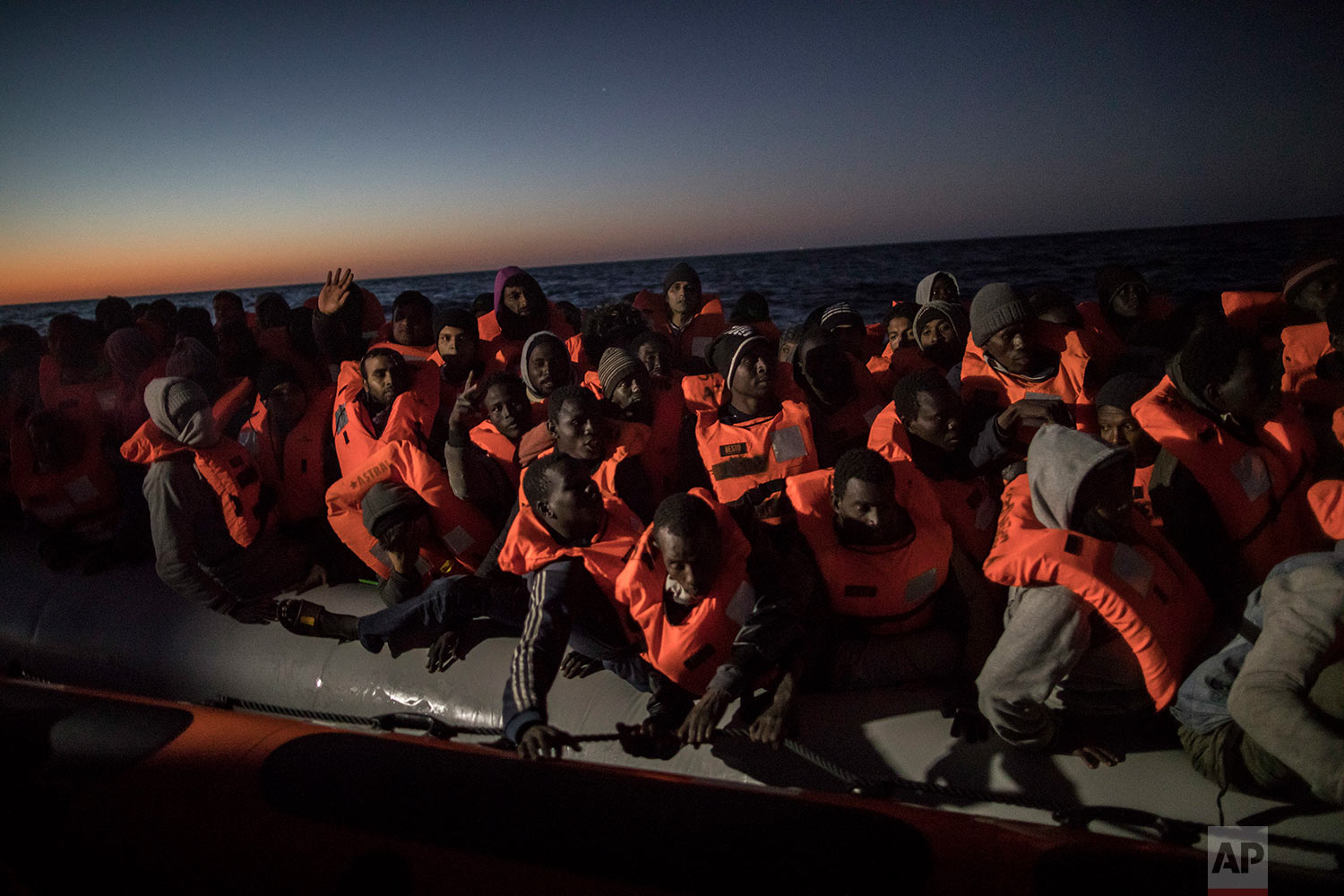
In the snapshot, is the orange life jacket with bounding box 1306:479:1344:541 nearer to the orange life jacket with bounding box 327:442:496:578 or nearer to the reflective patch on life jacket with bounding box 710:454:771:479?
the reflective patch on life jacket with bounding box 710:454:771:479

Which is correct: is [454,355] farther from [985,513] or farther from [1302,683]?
[1302,683]

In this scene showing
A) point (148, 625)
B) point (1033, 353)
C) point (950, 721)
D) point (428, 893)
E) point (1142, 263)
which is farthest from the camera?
point (1142, 263)

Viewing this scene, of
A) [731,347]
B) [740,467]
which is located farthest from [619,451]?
[731,347]

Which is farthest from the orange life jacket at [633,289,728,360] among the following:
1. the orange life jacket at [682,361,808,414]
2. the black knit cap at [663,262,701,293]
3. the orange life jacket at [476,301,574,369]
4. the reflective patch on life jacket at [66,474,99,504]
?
the reflective patch on life jacket at [66,474,99,504]

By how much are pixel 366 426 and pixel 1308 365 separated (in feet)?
16.2

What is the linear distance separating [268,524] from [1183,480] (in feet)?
13.4

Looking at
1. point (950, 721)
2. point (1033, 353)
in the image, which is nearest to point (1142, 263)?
point (1033, 353)

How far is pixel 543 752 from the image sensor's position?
1.89m

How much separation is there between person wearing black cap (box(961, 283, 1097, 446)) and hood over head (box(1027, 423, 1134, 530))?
1.31 m

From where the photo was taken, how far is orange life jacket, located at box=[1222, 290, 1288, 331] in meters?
4.23

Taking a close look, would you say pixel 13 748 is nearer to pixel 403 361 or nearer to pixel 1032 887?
pixel 403 361

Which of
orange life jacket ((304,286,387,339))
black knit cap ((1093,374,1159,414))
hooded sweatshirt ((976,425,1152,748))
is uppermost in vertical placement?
orange life jacket ((304,286,387,339))

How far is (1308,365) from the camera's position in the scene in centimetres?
347

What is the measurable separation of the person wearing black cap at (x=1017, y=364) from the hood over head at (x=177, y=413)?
12.0 feet
